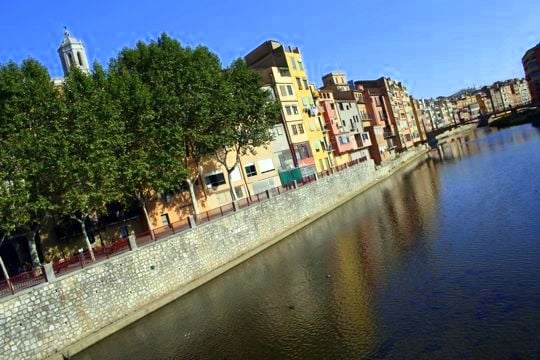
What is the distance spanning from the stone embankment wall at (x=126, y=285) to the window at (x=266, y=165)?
36.2ft

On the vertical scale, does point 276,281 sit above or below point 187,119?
below

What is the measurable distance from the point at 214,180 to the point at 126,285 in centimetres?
2237

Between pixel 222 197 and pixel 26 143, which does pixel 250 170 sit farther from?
pixel 26 143

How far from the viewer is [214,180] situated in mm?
48094

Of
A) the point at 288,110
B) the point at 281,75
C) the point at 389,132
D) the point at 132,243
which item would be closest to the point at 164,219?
the point at 132,243

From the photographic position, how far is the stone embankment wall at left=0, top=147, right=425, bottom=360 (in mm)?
21875

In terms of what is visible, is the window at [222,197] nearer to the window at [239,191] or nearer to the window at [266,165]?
the window at [239,191]

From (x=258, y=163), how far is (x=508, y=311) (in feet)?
130

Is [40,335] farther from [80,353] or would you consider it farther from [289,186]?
[289,186]

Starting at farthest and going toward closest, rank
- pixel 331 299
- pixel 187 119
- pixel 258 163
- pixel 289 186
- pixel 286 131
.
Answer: pixel 286 131 < pixel 258 163 < pixel 289 186 < pixel 187 119 < pixel 331 299

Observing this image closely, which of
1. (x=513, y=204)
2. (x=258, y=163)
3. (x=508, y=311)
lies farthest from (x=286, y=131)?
(x=508, y=311)

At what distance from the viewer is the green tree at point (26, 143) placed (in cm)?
2533

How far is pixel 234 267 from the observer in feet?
111

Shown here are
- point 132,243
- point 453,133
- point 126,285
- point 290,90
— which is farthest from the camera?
point 453,133
